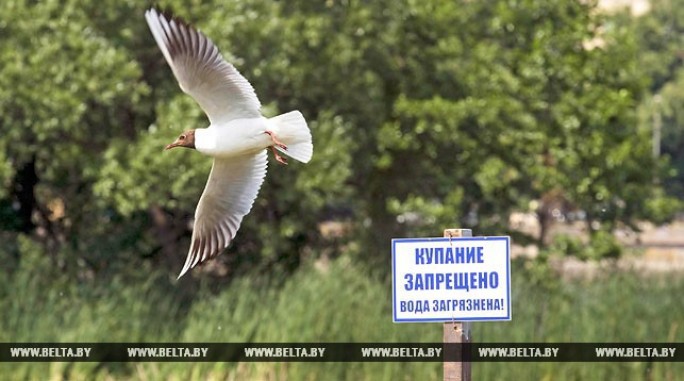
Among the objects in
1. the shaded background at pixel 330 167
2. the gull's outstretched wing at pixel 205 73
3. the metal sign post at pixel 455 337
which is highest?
the shaded background at pixel 330 167

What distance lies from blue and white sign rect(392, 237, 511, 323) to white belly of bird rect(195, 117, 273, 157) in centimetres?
228

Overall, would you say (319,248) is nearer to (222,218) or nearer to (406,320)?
(222,218)

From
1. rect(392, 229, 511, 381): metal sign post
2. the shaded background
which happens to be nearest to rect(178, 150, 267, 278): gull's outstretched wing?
rect(392, 229, 511, 381): metal sign post

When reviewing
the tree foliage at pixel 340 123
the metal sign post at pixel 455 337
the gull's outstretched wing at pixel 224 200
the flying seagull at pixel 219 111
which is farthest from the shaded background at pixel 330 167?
the metal sign post at pixel 455 337

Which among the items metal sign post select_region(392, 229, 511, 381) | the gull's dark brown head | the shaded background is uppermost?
the shaded background

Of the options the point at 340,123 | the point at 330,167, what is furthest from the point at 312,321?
the point at 340,123

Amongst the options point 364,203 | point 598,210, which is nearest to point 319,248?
point 364,203

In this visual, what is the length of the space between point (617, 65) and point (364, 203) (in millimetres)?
3556

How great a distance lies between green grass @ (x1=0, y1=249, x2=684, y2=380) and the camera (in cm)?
1386

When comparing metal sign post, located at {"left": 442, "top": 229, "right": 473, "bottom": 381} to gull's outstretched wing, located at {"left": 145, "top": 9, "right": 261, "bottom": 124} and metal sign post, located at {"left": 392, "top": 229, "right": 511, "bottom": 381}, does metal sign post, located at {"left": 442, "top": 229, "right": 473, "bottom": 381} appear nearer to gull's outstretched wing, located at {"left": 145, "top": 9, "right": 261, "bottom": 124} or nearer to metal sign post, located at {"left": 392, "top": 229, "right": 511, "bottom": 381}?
metal sign post, located at {"left": 392, "top": 229, "right": 511, "bottom": 381}

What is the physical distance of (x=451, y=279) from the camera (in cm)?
720

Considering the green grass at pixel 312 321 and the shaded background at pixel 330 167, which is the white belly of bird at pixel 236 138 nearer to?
the green grass at pixel 312 321

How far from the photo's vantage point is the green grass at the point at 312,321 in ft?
45.5

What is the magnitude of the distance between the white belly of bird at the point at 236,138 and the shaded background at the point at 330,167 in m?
5.86
